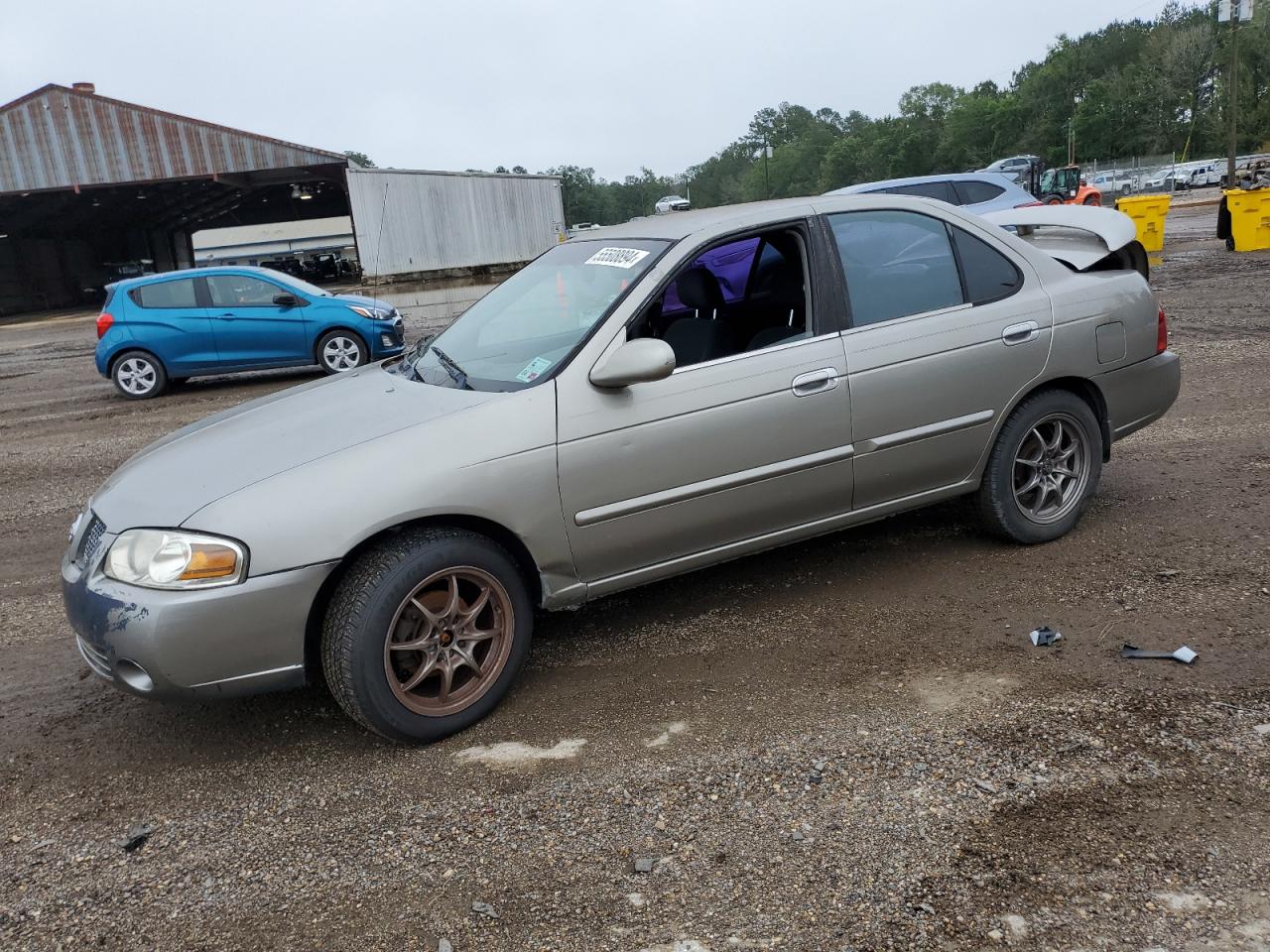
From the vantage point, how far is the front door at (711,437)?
371 centimetres

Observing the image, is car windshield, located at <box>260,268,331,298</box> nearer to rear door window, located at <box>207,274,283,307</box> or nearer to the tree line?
rear door window, located at <box>207,274,283,307</box>

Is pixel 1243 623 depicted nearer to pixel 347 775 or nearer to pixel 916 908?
pixel 916 908

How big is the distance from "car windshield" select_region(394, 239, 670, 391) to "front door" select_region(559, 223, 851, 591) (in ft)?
0.61

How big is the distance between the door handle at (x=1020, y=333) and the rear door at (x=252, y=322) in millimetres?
10632

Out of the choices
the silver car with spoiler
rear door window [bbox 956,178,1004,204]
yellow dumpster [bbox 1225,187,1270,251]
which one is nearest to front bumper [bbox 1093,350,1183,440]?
the silver car with spoiler

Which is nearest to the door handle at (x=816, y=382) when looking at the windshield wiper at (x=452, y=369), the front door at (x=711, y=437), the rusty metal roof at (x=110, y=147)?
the front door at (x=711, y=437)

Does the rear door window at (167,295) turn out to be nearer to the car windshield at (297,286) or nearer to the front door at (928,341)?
the car windshield at (297,286)

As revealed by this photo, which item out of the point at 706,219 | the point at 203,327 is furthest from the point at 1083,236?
the point at 203,327

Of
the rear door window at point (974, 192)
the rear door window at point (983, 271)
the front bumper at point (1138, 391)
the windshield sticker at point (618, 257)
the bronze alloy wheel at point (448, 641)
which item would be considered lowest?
the bronze alloy wheel at point (448, 641)

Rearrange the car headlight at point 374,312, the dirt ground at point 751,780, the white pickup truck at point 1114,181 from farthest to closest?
the white pickup truck at point 1114,181 → the car headlight at point 374,312 → the dirt ground at point 751,780

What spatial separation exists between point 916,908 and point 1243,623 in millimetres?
2226

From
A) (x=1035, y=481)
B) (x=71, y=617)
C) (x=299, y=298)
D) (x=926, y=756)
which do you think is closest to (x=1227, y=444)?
(x=1035, y=481)

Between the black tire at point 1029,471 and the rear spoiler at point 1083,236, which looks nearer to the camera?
the black tire at point 1029,471

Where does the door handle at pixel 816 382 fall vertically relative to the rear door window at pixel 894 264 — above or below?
below
